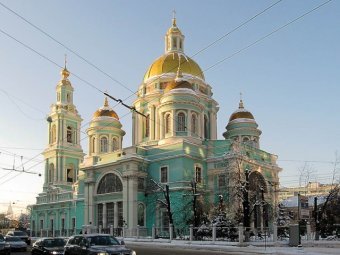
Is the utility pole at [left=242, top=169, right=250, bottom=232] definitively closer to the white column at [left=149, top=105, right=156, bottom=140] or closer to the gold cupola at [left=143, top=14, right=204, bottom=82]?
the white column at [left=149, top=105, right=156, bottom=140]

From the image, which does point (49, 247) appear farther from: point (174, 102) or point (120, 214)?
point (174, 102)

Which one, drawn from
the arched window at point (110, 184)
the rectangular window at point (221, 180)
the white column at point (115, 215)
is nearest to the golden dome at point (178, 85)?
the rectangular window at point (221, 180)

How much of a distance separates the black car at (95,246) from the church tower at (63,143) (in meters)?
55.2

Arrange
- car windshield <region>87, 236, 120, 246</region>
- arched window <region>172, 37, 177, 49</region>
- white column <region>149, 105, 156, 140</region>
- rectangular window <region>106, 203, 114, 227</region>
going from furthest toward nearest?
arched window <region>172, 37, 177, 49</region> → white column <region>149, 105, 156, 140</region> → rectangular window <region>106, 203, 114, 227</region> → car windshield <region>87, 236, 120, 246</region>

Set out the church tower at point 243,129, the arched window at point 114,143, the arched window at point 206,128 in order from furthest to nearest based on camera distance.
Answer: the arched window at point 114,143, the church tower at point 243,129, the arched window at point 206,128

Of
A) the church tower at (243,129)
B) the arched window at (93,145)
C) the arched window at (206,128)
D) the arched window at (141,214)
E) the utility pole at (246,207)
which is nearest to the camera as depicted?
the utility pole at (246,207)

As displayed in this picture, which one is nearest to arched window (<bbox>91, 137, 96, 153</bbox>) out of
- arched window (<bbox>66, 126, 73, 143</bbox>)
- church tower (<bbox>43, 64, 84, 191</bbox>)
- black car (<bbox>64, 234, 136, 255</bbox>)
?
church tower (<bbox>43, 64, 84, 191</bbox>)

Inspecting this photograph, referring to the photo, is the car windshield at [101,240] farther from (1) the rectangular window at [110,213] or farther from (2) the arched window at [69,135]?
(2) the arched window at [69,135]

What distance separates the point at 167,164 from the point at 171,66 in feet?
48.3

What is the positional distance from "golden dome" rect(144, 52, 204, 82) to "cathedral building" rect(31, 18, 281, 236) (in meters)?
0.13

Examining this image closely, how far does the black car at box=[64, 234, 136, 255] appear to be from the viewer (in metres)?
15.7

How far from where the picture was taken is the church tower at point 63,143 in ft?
235

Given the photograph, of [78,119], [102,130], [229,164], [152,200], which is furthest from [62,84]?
[229,164]

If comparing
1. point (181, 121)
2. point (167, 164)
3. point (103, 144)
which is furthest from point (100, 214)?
point (181, 121)
